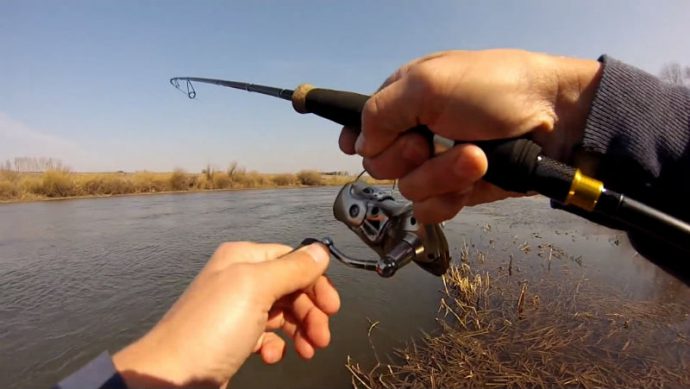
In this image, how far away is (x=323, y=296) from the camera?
6.02ft

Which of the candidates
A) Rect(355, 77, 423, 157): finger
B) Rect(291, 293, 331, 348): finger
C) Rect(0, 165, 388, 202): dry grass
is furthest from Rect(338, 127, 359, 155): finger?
Rect(0, 165, 388, 202): dry grass

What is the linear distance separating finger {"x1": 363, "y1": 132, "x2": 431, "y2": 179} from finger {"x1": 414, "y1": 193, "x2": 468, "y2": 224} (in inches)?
6.7

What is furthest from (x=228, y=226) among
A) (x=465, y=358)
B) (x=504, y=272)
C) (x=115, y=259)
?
(x=465, y=358)

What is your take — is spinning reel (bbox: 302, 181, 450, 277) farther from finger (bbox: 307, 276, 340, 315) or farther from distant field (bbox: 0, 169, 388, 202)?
distant field (bbox: 0, 169, 388, 202)

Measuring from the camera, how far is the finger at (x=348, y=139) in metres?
1.75

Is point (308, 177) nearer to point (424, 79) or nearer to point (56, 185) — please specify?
point (56, 185)

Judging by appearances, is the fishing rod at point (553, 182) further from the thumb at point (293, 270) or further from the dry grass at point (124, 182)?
the dry grass at point (124, 182)

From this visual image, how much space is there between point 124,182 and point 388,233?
27820 mm

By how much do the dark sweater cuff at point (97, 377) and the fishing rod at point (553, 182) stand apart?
1.24 metres

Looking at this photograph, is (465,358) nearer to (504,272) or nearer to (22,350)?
(504,272)

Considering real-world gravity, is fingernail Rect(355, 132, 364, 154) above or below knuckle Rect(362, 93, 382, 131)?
below

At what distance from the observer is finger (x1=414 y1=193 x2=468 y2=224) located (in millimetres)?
1522

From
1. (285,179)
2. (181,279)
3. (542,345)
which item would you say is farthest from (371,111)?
(285,179)

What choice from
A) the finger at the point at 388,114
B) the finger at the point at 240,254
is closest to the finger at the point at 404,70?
the finger at the point at 388,114
